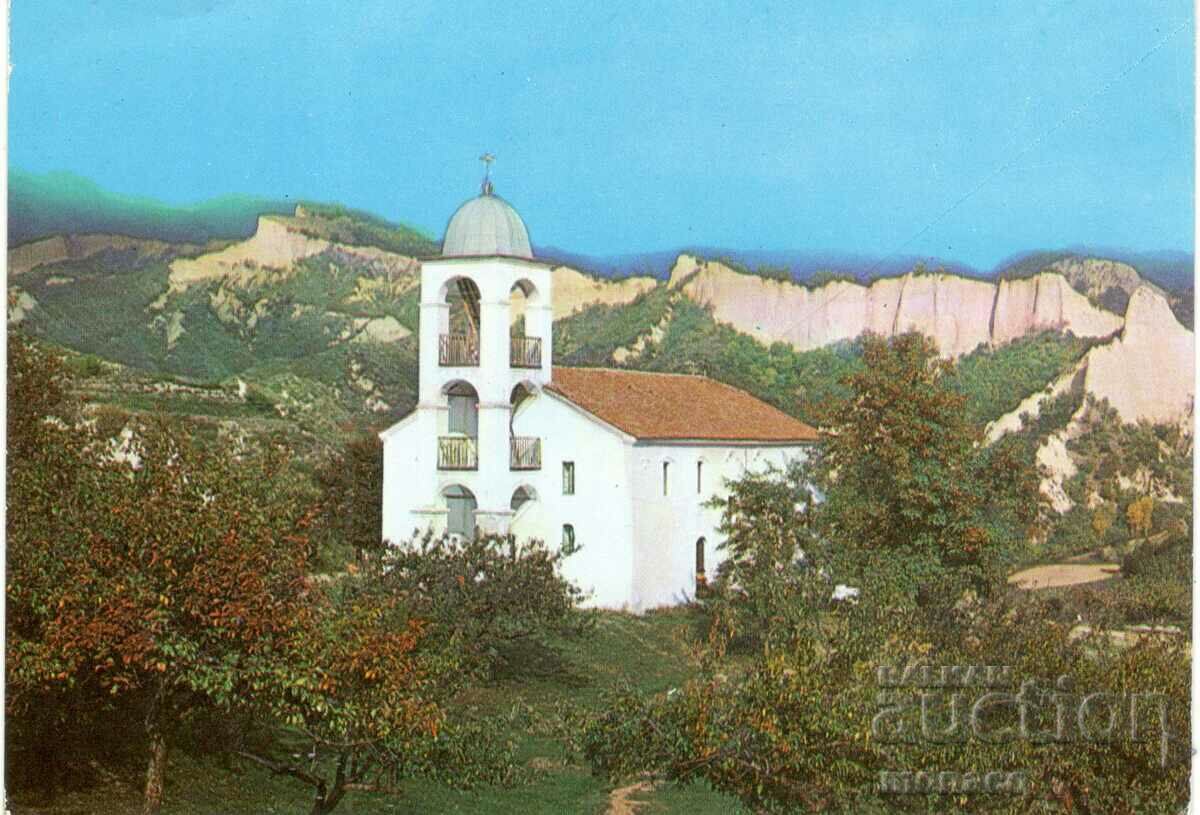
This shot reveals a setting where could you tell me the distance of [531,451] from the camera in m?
38.8

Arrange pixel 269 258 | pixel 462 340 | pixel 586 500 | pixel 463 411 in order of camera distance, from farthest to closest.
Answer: pixel 269 258, pixel 463 411, pixel 462 340, pixel 586 500

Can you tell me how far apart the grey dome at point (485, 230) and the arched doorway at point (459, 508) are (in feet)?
18.8

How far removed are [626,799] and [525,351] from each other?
18.8m

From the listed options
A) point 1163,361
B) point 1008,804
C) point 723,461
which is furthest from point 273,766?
point 1163,361

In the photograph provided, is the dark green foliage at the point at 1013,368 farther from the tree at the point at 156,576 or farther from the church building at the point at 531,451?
the tree at the point at 156,576

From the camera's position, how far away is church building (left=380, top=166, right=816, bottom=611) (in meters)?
37.7

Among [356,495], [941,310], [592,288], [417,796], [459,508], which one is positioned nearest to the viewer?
[417,796]

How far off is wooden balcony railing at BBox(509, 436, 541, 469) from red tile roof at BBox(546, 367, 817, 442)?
54.9 inches

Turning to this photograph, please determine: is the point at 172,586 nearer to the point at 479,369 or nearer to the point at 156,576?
the point at 156,576

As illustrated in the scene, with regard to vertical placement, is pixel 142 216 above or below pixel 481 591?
above

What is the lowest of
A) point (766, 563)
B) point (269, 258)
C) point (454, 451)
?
point (766, 563)

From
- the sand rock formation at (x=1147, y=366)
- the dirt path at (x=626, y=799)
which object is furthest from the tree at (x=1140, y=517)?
the dirt path at (x=626, y=799)

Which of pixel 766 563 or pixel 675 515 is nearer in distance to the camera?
pixel 766 563

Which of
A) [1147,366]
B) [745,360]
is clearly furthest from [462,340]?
Result: [745,360]
